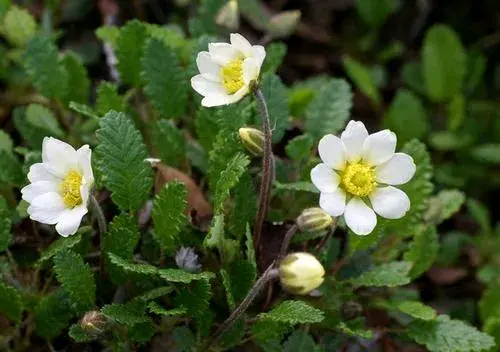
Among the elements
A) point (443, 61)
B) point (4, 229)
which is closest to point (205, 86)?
point (4, 229)

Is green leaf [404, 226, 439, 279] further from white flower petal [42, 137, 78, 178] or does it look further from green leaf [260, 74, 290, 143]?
white flower petal [42, 137, 78, 178]

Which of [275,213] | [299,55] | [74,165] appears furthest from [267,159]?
[299,55]

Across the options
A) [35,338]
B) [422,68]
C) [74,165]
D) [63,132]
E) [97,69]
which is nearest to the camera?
[74,165]

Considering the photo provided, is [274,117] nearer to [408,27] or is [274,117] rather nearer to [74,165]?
[74,165]

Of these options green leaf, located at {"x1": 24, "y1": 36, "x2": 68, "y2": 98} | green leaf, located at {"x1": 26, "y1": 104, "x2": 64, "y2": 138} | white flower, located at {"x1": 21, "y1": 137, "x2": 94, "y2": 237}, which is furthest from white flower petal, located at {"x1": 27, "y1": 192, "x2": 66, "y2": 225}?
green leaf, located at {"x1": 24, "y1": 36, "x2": 68, "y2": 98}

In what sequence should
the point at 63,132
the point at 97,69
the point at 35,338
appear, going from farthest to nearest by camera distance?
the point at 97,69 → the point at 63,132 → the point at 35,338

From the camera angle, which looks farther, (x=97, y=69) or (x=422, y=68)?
(x=422, y=68)

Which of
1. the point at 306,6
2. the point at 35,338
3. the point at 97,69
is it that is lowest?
the point at 35,338

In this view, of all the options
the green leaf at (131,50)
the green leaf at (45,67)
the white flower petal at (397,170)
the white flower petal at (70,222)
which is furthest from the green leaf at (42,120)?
the white flower petal at (397,170)

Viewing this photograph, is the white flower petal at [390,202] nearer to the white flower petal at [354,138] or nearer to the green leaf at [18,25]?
the white flower petal at [354,138]
